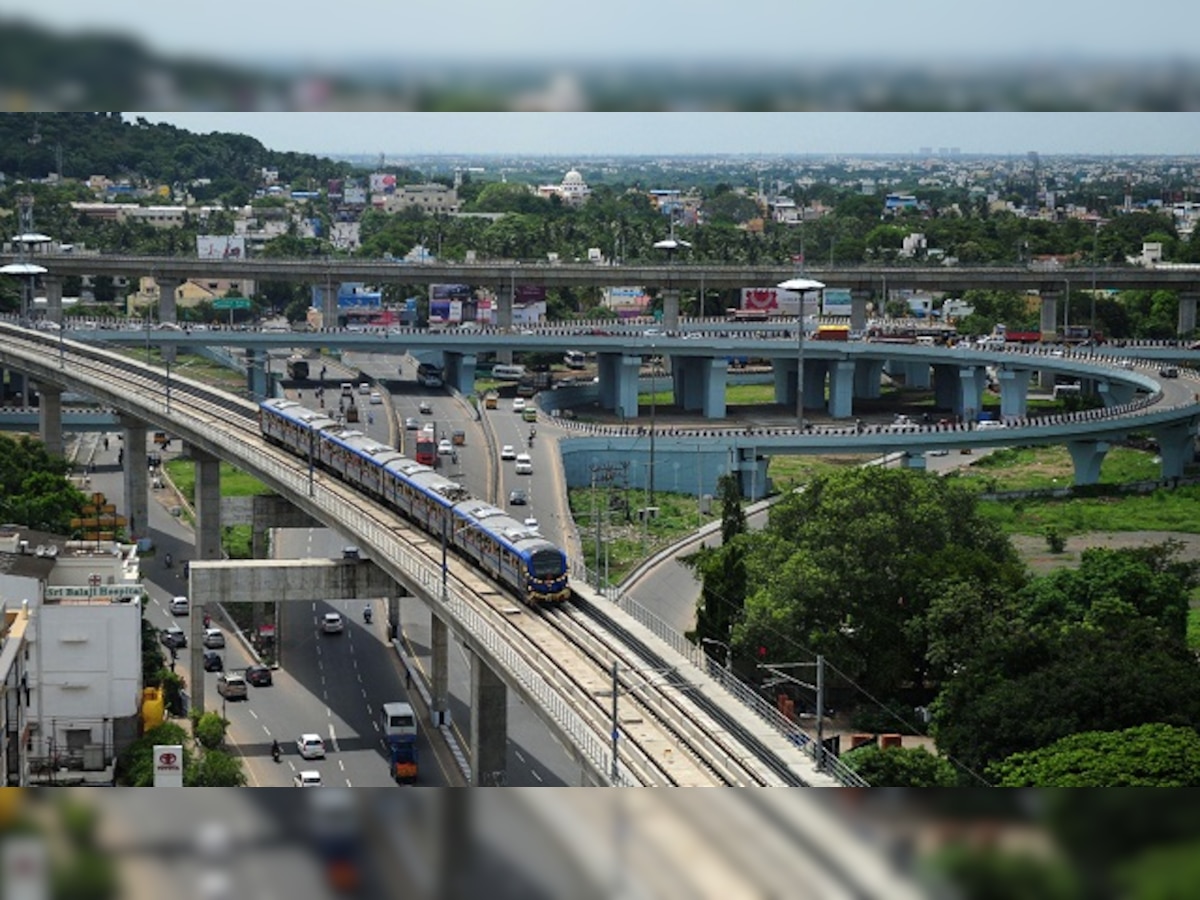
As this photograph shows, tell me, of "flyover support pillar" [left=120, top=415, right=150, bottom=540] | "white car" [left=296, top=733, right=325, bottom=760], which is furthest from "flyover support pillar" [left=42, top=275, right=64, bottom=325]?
"white car" [left=296, top=733, right=325, bottom=760]

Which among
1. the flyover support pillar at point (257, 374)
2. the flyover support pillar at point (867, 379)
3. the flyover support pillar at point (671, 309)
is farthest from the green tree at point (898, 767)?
the flyover support pillar at point (671, 309)

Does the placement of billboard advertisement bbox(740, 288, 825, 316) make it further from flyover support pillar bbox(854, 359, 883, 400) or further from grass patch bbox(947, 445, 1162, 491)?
grass patch bbox(947, 445, 1162, 491)

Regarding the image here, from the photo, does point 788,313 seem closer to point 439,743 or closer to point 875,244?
point 875,244

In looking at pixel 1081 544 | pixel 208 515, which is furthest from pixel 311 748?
pixel 1081 544

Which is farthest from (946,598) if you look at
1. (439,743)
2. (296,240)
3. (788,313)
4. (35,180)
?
(35,180)

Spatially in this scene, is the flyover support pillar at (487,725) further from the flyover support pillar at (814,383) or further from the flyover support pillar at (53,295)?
the flyover support pillar at (53,295)
